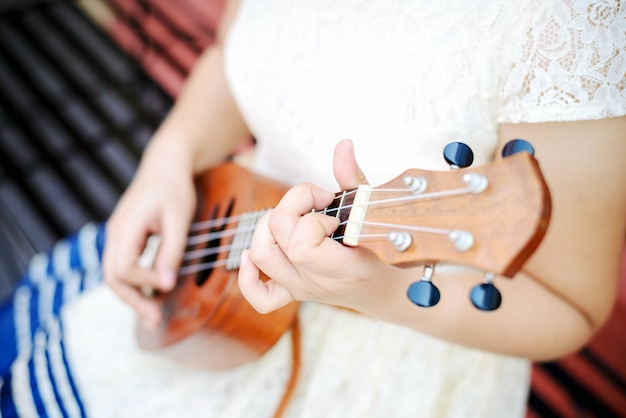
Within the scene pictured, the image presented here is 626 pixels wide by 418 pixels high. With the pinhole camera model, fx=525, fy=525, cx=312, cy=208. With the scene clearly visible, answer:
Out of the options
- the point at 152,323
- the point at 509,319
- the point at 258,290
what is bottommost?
the point at 509,319

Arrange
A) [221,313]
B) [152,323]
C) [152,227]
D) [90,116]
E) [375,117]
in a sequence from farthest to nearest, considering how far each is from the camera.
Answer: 1. [90,116]
2. [152,227]
3. [152,323]
4. [221,313]
5. [375,117]

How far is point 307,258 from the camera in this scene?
1.55 ft

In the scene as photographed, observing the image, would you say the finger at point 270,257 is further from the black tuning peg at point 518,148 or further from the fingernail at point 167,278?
the fingernail at point 167,278

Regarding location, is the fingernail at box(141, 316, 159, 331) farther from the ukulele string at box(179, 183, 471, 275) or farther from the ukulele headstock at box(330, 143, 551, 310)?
the ukulele headstock at box(330, 143, 551, 310)

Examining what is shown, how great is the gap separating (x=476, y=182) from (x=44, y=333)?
33.6 inches

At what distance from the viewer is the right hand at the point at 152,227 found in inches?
35.5

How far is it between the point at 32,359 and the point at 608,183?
2.95ft

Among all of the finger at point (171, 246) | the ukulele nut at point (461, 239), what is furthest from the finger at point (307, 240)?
A: the finger at point (171, 246)

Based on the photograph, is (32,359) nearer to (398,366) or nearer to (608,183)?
(398,366)

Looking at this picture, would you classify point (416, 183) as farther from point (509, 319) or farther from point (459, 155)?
point (509, 319)

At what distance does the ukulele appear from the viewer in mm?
394

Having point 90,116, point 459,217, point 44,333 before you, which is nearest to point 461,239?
point 459,217

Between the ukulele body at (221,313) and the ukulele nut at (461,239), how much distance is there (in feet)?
1.16

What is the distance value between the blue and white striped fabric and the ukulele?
0.18m
